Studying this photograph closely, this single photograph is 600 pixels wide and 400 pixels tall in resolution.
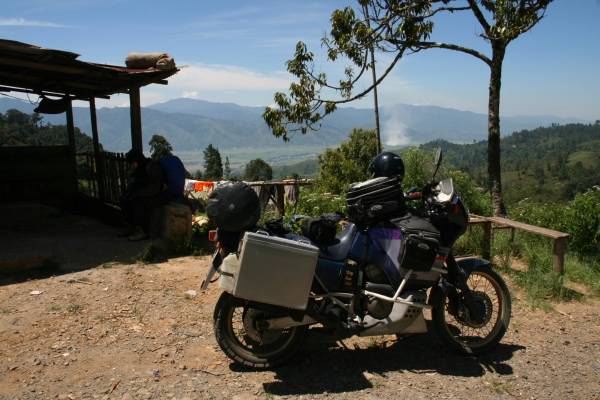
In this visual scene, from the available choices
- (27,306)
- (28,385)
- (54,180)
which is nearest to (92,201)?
(54,180)

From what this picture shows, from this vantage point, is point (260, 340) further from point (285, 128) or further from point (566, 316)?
point (285, 128)

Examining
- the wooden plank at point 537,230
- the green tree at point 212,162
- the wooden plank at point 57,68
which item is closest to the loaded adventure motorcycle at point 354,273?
the wooden plank at point 537,230

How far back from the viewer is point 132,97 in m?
7.95

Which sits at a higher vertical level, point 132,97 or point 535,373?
point 132,97

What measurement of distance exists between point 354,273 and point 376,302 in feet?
0.94

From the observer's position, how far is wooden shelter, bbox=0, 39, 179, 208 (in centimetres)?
642

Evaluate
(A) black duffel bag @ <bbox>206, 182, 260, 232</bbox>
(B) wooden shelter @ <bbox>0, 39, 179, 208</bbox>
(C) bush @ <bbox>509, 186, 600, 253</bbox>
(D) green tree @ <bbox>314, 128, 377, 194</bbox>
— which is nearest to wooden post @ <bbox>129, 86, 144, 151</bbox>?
(B) wooden shelter @ <bbox>0, 39, 179, 208</bbox>

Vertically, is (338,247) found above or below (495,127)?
below

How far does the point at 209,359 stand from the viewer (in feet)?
12.1

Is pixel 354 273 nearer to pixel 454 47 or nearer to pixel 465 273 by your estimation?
pixel 465 273

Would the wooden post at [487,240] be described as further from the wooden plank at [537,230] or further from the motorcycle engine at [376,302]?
the motorcycle engine at [376,302]

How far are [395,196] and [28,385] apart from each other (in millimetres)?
2934

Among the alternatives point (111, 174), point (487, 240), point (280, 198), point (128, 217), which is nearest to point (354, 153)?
point (280, 198)

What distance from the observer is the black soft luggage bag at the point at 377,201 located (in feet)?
11.4
